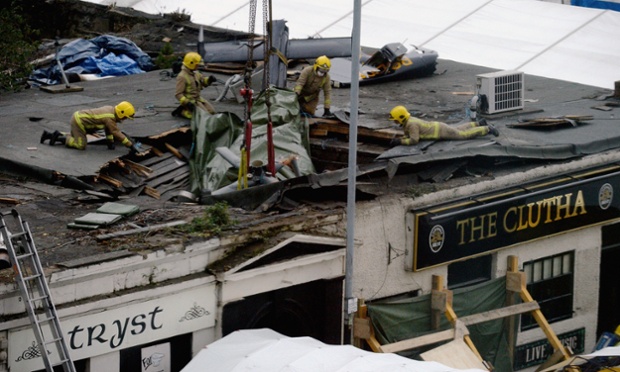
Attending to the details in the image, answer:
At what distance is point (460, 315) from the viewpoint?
60.7 ft

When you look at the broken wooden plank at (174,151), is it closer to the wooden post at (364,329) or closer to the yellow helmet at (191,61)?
the yellow helmet at (191,61)

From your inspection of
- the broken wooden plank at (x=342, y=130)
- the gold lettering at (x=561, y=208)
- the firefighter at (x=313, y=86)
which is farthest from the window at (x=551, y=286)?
the firefighter at (x=313, y=86)

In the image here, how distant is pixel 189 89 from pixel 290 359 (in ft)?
29.3

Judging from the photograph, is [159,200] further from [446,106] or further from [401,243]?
[446,106]

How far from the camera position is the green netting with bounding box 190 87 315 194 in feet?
65.2

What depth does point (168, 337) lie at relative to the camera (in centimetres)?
1548

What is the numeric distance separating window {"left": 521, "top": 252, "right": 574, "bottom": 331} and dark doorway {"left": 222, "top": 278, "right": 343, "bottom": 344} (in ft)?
13.7

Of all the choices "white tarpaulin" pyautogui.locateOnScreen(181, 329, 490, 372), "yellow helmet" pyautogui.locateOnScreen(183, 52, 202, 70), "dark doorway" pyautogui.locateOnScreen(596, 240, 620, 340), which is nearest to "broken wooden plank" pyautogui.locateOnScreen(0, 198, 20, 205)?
"white tarpaulin" pyautogui.locateOnScreen(181, 329, 490, 372)

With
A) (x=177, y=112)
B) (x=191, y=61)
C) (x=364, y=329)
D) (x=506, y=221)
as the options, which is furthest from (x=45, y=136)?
(x=506, y=221)

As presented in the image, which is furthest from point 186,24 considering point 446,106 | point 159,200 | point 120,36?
point 159,200

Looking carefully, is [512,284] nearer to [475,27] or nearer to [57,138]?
[57,138]

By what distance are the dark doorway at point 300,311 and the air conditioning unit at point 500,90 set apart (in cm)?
703

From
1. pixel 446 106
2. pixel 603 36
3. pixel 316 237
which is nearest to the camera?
pixel 316 237

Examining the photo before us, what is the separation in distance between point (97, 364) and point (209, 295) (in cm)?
174
